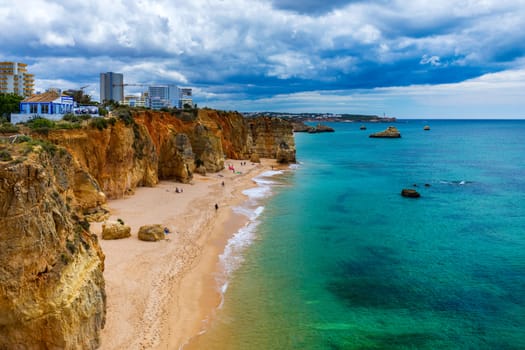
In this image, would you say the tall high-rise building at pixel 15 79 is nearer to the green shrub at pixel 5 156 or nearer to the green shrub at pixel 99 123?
the green shrub at pixel 99 123

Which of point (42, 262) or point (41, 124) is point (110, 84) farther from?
point (42, 262)

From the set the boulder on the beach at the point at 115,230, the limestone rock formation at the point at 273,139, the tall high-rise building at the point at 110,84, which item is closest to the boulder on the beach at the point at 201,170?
the limestone rock formation at the point at 273,139

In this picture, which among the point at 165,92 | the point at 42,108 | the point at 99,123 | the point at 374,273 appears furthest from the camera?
the point at 165,92

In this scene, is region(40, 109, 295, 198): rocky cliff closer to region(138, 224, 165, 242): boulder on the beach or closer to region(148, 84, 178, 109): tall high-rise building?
region(138, 224, 165, 242): boulder on the beach

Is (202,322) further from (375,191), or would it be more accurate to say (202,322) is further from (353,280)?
(375,191)

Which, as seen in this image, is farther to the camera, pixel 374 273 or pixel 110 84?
pixel 110 84

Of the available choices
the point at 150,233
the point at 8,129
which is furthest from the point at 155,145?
the point at 150,233
